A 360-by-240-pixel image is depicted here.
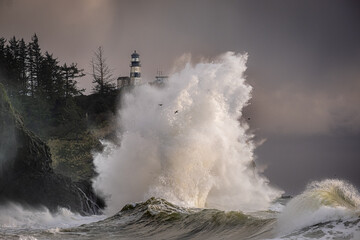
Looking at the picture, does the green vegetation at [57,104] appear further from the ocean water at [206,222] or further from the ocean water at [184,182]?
the ocean water at [206,222]

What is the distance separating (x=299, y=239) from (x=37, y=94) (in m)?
44.1

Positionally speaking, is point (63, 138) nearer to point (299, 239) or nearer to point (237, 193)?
point (237, 193)

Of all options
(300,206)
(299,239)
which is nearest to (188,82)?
(300,206)

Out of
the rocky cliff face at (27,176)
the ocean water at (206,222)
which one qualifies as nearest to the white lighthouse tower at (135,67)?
the rocky cliff face at (27,176)

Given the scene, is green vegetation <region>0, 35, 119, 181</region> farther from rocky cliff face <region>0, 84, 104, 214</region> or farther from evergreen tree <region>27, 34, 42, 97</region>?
rocky cliff face <region>0, 84, 104, 214</region>

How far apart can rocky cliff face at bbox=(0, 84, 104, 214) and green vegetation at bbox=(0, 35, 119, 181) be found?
1379 cm

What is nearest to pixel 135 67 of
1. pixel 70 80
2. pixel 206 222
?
pixel 70 80

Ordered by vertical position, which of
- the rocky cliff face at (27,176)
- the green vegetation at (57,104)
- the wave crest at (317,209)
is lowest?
the wave crest at (317,209)

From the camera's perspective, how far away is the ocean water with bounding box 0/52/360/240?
20.0 m

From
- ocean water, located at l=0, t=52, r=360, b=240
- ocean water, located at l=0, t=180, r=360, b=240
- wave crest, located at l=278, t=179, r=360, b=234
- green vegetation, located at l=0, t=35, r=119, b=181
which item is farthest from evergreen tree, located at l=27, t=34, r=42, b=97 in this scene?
wave crest, located at l=278, t=179, r=360, b=234

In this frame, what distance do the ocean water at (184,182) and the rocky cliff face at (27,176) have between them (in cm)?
88

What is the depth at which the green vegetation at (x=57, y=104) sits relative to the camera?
48.7m

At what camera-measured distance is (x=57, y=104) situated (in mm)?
58219

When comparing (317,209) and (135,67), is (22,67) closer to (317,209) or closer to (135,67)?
(135,67)
